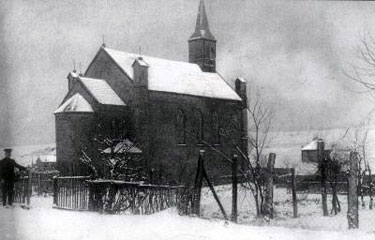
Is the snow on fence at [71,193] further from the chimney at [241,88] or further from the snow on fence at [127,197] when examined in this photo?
the chimney at [241,88]

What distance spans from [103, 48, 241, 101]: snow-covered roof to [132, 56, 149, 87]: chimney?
298 millimetres

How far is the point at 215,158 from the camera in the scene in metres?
23.9

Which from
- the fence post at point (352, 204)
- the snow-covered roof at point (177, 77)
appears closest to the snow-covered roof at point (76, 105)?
the snow-covered roof at point (177, 77)

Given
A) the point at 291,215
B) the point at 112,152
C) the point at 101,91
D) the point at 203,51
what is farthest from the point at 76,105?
the point at 291,215

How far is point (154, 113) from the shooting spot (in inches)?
1051

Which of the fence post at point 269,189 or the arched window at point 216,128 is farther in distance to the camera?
the arched window at point 216,128

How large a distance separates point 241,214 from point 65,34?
Result: 812cm

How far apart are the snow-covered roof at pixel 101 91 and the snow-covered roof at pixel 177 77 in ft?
5.23

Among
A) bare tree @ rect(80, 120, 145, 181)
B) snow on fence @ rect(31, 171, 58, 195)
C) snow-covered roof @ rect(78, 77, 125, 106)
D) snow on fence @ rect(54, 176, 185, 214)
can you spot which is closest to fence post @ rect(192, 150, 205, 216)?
snow on fence @ rect(54, 176, 185, 214)

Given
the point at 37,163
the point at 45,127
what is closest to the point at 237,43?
the point at 45,127

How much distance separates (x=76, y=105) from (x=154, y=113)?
4498 millimetres

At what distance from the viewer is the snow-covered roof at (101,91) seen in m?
Answer: 26.8

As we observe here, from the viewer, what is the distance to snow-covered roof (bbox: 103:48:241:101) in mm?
26922

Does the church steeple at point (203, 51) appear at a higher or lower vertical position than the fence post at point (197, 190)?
higher
